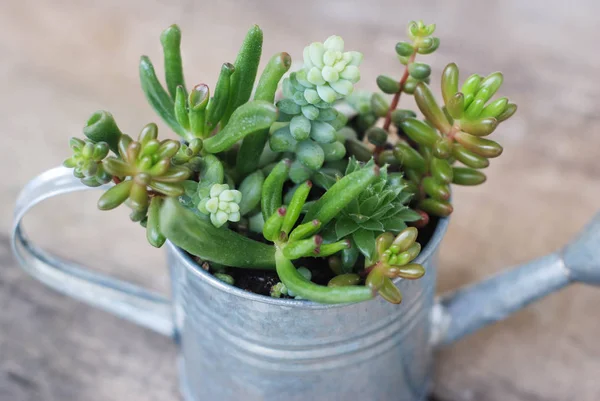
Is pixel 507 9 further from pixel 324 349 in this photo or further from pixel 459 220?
pixel 324 349

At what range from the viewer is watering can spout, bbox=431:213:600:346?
0.53 meters

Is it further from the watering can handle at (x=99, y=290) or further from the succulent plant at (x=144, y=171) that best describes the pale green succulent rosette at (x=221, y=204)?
the watering can handle at (x=99, y=290)

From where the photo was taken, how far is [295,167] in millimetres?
448

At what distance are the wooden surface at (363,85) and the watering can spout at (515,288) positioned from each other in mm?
75

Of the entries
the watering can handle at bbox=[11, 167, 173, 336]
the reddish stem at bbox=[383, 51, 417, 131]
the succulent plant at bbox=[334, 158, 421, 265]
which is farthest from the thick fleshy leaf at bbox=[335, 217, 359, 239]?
the watering can handle at bbox=[11, 167, 173, 336]

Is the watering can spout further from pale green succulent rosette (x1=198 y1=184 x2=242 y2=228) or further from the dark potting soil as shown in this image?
pale green succulent rosette (x1=198 y1=184 x2=242 y2=228)

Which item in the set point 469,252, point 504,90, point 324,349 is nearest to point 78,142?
point 324,349

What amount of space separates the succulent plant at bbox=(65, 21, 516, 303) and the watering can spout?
5.0 inches

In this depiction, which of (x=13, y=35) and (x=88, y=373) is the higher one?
(x=13, y=35)

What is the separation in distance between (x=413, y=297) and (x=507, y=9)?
649mm

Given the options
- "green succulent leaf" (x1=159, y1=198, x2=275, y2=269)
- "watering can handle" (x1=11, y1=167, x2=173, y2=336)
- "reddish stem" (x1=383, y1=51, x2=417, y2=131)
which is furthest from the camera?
"watering can handle" (x1=11, y1=167, x2=173, y2=336)

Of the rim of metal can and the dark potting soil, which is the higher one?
the rim of metal can

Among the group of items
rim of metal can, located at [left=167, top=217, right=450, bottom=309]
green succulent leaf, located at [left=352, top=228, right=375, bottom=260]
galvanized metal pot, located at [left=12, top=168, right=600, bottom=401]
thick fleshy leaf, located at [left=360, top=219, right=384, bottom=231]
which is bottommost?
galvanized metal pot, located at [left=12, top=168, right=600, bottom=401]

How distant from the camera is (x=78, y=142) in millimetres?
380
